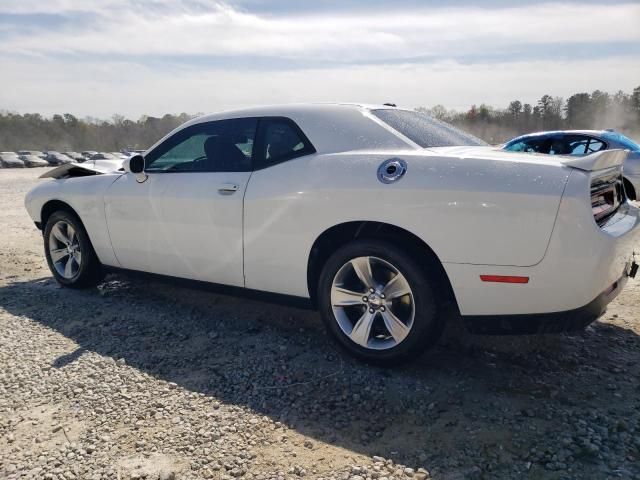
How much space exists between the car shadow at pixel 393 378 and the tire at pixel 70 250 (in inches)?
19.9

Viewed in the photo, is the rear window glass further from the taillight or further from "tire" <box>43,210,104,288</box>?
"tire" <box>43,210,104,288</box>

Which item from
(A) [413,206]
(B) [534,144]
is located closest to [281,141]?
(A) [413,206]

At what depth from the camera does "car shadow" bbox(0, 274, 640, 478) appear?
100 inches

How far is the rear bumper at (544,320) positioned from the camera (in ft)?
9.30

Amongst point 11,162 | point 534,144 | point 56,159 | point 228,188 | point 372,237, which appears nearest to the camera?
point 372,237

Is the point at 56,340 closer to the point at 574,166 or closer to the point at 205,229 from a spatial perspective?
the point at 205,229

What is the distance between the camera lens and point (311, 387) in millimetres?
3154

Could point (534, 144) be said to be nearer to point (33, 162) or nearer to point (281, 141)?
point (281, 141)

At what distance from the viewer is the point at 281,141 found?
372 cm

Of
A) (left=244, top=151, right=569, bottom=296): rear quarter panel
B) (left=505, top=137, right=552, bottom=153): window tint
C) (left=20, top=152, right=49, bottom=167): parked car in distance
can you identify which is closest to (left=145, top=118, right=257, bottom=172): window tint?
(left=244, top=151, right=569, bottom=296): rear quarter panel

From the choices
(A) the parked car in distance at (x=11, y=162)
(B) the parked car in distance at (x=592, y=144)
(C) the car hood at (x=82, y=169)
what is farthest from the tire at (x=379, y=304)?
(A) the parked car in distance at (x=11, y=162)

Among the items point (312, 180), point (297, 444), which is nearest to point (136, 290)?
point (312, 180)

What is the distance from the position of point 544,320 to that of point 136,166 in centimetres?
335

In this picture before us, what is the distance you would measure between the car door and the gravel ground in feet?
1.70
